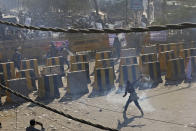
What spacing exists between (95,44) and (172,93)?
800 cm

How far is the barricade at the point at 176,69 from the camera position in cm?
1154

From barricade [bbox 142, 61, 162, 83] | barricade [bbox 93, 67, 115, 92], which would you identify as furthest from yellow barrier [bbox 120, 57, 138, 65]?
barricade [bbox 93, 67, 115, 92]

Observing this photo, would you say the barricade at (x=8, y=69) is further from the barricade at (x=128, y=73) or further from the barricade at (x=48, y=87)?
the barricade at (x=128, y=73)

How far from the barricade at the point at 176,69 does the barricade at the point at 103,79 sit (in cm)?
210

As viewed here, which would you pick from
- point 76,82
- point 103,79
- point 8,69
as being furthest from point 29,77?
point 103,79

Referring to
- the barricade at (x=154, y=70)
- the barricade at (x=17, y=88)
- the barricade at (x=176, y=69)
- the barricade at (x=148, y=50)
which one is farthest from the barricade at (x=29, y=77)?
the barricade at (x=148, y=50)

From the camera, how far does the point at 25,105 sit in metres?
9.96

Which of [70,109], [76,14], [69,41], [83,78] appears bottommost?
[70,109]

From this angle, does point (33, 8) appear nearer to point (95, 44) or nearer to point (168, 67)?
point (95, 44)

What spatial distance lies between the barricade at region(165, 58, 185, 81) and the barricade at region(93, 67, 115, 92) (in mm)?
2095

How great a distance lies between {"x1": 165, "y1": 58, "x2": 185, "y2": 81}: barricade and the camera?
11539 mm

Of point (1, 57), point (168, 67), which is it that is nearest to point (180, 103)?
point (168, 67)

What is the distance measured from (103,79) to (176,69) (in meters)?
2.63

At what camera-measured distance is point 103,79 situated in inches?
440
